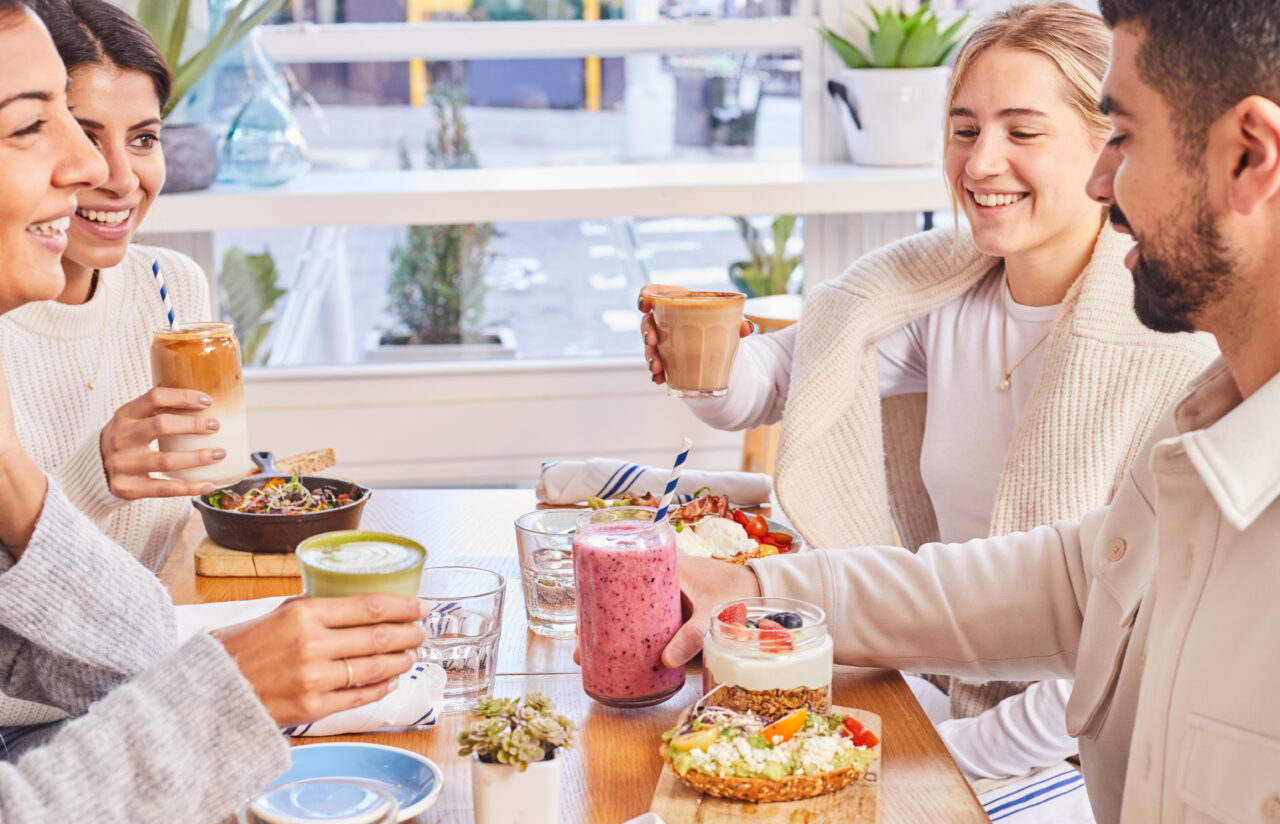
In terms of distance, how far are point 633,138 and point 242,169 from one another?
1.16 m

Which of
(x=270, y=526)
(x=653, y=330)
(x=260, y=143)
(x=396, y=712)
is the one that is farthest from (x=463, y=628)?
(x=260, y=143)

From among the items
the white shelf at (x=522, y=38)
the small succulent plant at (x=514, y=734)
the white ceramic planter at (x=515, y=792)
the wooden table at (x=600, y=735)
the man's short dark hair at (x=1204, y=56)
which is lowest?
the wooden table at (x=600, y=735)

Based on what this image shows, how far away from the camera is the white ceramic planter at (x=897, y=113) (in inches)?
138

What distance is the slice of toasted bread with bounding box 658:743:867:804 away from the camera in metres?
1.07

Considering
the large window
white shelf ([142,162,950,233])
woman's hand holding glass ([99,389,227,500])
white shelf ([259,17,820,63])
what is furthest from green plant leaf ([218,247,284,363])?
woman's hand holding glass ([99,389,227,500])

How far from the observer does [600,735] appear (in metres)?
1.25

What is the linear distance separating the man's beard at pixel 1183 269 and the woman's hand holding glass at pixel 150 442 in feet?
3.85

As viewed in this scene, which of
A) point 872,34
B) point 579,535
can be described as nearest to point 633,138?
point 872,34

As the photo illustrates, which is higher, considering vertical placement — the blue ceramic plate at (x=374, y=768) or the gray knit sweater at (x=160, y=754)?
the gray knit sweater at (x=160, y=754)

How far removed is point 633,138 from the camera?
3.84m

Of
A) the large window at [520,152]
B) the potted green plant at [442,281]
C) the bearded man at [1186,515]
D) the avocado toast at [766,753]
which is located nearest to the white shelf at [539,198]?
the large window at [520,152]

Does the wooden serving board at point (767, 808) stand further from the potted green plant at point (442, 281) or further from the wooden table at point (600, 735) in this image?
the potted green plant at point (442, 281)

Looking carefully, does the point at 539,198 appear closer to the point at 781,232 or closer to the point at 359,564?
the point at 781,232

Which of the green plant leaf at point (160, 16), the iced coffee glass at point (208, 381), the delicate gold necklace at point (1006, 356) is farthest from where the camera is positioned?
the green plant leaf at point (160, 16)
